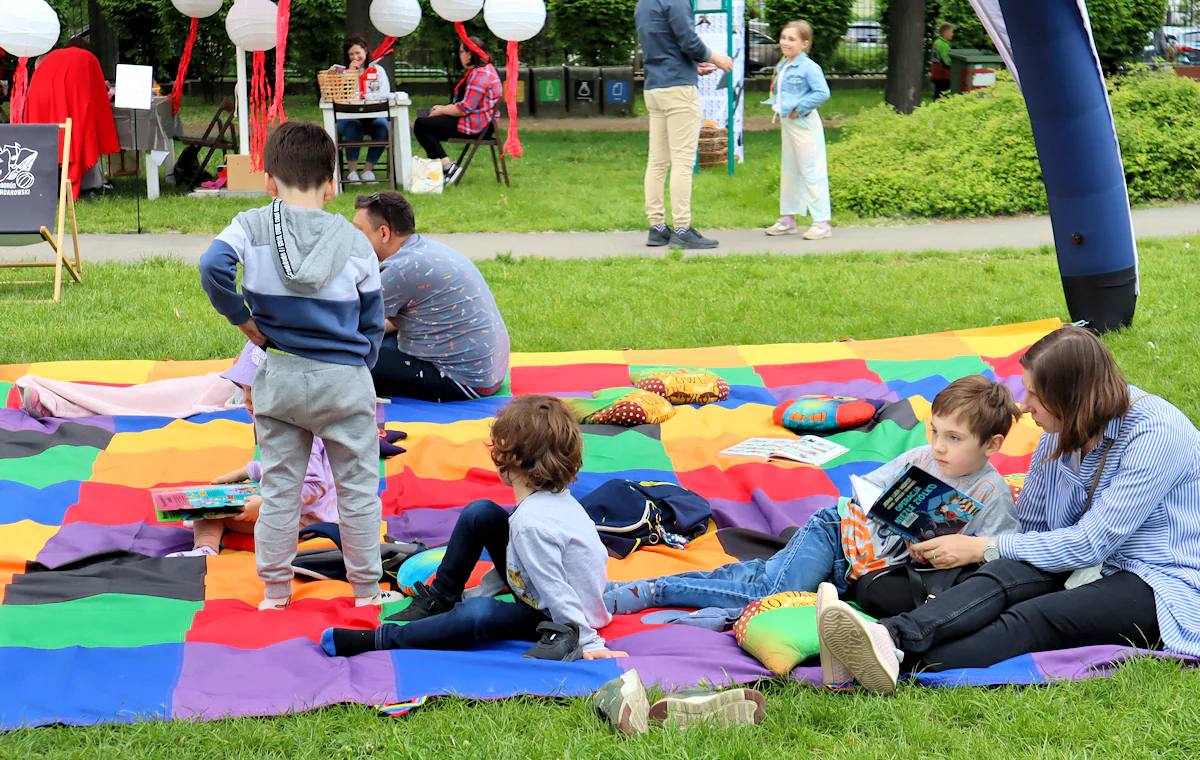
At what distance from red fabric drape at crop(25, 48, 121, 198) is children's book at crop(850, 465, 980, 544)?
10742mm

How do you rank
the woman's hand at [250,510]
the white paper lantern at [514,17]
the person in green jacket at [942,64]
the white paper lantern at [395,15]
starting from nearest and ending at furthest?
the woman's hand at [250,510]
the white paper lantern at [514,17]
the white paper lantern at [395,15]
the person in green jacket at [942,64]

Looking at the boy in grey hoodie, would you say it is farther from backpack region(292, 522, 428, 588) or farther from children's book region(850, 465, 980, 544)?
children's book region(850, 465, 980, 544)

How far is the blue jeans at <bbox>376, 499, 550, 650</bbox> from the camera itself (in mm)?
3574

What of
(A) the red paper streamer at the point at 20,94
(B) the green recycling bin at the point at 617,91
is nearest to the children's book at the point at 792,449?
(A) the red paper streamer at the point at 20,94

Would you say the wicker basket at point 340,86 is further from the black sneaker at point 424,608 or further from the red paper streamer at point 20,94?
the black sneaker at point 424,608

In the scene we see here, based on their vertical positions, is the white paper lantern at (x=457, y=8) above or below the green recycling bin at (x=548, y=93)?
above

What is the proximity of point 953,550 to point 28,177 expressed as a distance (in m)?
7.33

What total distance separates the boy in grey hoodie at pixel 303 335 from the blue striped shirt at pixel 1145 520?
2.05 meters

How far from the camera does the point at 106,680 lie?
131 inches

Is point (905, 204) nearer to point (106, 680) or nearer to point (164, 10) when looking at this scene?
point (106, 680)

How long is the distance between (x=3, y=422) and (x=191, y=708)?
2814 mm

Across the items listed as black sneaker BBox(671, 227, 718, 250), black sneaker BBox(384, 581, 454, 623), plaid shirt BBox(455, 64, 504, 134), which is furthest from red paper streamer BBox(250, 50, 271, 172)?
black sneaker BBox(384, 581, 454, 623)

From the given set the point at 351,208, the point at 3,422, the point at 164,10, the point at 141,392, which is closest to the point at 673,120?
the point at 351,208

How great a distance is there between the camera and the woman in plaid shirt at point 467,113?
13383 mm
